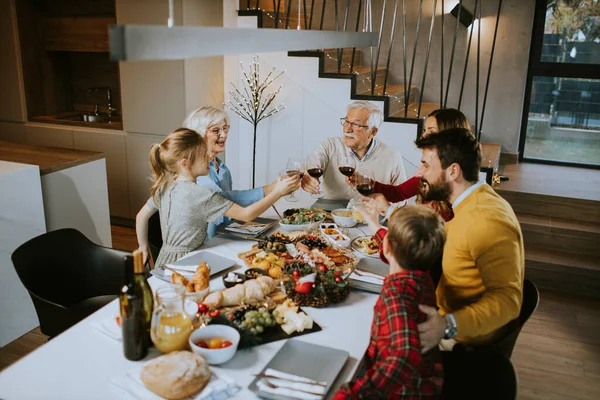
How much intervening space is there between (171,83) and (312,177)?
7.51 ft

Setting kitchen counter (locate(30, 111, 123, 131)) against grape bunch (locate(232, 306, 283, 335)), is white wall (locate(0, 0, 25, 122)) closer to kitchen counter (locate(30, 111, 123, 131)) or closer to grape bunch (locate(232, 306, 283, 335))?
kitchen counter (locate(30, 111, 123, 131))

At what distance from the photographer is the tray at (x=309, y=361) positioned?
1563mm

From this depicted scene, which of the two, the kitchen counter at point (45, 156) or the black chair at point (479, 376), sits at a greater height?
the kitchen counter at point (45, 156)

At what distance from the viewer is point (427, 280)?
1.68m

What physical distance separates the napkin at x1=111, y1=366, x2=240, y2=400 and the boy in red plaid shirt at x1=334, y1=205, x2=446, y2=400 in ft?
0.93

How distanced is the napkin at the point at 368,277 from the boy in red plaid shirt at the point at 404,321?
0.42 meters

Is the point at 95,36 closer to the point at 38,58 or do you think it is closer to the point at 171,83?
the point at 38,58

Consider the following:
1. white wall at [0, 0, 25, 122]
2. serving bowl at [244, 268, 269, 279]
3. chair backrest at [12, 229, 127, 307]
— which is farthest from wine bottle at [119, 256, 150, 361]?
white wall at [0, 0, 25, 122]

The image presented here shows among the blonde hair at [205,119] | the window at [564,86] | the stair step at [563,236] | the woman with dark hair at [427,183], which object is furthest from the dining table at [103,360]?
the window at [564,86]

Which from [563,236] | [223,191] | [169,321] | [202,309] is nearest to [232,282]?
[202,309]

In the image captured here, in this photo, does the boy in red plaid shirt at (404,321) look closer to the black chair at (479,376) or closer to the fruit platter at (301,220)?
the black chair at (479,376)

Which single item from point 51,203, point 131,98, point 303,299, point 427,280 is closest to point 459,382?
point 427,280

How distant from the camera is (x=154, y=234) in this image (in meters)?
2.91

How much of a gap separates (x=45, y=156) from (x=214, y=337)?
8.62 ft
